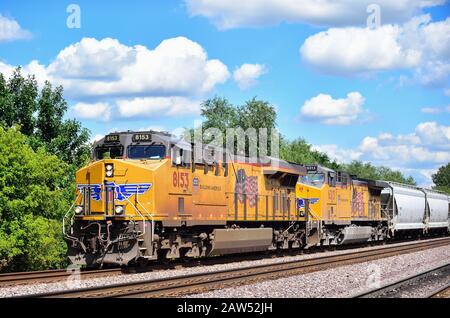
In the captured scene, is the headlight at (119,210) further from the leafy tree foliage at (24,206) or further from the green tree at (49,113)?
the green tree at (49,113)

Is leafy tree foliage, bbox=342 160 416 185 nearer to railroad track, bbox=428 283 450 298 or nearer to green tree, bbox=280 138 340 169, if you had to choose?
green tree, bbox=280 138 340 169

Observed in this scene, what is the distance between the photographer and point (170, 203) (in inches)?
690

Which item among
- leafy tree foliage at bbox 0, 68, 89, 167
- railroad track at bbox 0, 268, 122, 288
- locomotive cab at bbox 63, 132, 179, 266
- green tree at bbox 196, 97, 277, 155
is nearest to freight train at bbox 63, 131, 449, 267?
locomotive cab at bbox 63, 132, 179, 266

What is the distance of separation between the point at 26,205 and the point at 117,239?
36.7ft

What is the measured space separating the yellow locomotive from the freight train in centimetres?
3

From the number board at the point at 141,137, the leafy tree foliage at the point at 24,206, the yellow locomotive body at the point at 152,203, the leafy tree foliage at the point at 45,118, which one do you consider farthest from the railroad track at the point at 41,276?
the leafy tree foliage at the point at 45,118

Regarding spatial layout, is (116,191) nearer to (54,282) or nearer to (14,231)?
(54,282)

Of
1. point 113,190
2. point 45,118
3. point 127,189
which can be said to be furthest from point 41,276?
point 45,118

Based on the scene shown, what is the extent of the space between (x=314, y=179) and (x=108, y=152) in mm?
13138

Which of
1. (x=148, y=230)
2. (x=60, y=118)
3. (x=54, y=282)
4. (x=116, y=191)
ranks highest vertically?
(x=60, y=118)

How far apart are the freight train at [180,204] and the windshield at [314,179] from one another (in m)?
0.40

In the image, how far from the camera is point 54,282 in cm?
1531

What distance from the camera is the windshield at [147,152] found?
1742 centimetres
